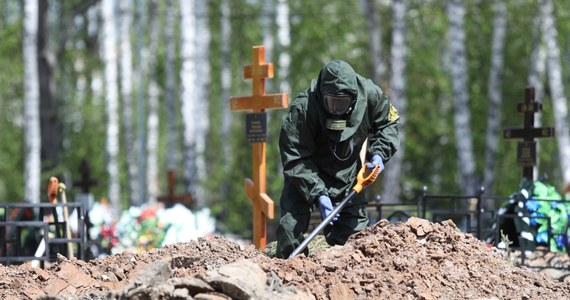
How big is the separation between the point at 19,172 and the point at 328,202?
21.8 m

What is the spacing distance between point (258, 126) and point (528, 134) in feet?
12.2

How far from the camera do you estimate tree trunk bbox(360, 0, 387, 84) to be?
74.3 ft

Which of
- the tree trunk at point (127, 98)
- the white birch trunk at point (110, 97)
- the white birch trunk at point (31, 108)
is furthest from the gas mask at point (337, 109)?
the tree trunk at point (127, 98)

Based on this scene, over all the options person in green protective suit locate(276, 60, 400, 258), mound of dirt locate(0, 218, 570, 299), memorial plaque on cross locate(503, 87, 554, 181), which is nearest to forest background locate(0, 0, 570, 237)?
memorial plaque on cross locate(503, 87, 554, 181)

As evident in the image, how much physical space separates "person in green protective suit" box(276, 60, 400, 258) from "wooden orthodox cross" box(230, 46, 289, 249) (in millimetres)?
2286

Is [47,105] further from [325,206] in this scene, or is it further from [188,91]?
[325,206]

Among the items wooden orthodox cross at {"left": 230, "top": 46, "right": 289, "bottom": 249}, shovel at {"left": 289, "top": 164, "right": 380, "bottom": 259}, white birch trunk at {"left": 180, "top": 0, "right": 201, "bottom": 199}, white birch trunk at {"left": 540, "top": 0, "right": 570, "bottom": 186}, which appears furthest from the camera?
white birch trunk at {"left": 180, "top": 0, "right": 201, "bottom": 199}

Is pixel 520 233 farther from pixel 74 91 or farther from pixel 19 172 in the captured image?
pixel 74 91

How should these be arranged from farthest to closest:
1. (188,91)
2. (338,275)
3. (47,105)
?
(47,105)
(188,91)
(338,275)

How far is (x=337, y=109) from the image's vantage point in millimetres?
8422

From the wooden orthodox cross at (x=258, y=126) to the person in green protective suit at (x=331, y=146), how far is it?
7.50 ft

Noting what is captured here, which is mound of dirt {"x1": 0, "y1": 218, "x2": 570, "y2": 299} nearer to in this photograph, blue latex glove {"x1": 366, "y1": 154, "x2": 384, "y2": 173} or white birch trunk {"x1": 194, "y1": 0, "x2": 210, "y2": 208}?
blue latex glove {"x1": 366, "y1": 154, "x2": 384, "y2": 173}

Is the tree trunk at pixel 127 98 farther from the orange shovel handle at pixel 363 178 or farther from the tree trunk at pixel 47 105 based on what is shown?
the orange shovel handle at pixel 363 178

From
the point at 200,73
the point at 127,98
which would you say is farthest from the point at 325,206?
the point at 127,98
